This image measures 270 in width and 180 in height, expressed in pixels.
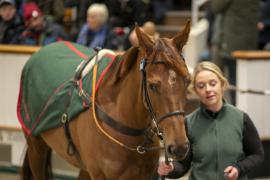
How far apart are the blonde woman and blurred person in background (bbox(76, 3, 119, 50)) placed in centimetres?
371

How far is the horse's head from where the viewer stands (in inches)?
149

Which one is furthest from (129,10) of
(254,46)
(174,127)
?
(174,127)

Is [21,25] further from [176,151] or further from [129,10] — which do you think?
[176,151]

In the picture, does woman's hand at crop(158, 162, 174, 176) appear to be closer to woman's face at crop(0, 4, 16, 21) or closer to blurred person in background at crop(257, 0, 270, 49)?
blurred person in background at crop(257, 0, 270, 49)

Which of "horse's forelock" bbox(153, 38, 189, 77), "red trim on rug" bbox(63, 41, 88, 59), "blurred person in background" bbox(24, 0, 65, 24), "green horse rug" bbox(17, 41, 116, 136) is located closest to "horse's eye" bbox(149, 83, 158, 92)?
"horse's forelock" bbox(153, 38, 189, 77)

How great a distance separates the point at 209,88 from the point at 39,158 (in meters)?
2.21

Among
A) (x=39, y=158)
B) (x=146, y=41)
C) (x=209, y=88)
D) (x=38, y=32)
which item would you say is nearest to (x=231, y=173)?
(x=209, y=88)

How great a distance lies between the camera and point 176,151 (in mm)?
3752

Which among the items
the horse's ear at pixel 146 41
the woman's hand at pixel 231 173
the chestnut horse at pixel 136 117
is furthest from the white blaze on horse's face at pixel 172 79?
the woman's hand at pixel 231 173

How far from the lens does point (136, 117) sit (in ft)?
14.4

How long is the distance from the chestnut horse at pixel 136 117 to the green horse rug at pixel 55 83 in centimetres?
13

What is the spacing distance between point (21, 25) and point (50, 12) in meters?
1.92

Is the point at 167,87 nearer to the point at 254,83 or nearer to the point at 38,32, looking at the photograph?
the point at 254,83

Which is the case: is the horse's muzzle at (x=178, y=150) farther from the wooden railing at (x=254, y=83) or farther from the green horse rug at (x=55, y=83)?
the wooden railing at (x=254, y=83)
